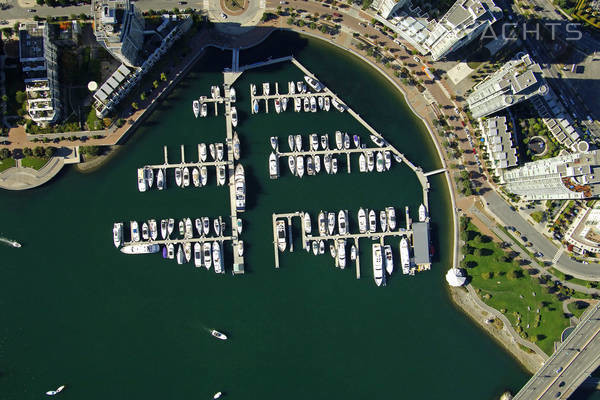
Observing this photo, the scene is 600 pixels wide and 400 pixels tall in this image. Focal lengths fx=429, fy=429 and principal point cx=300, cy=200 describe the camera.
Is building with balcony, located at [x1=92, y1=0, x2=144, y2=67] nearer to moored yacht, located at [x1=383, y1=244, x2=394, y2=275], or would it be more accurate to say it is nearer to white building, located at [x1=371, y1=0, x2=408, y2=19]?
white building, located at [x1=371, y1=0, x2=408, y2=19]

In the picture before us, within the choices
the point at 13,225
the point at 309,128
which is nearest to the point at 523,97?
the point at 309,128

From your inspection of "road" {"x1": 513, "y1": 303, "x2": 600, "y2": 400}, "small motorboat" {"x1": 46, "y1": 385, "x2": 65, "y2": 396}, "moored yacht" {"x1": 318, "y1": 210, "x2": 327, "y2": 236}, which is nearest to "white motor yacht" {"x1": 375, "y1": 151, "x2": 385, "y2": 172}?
"moored yacht" {"x1": 318, "y1": 210, "x2": 327, "y2": 236}

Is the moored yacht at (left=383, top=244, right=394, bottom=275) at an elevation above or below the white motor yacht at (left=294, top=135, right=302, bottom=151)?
below

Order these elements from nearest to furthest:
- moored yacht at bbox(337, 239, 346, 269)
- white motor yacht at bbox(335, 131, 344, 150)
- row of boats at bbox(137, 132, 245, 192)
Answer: moored yacht at bbox(337, 239, 346, 269), row of boats at bbox(137, 132, 245, 192), white motor yacht at bbox(335, 131, 344, 150)

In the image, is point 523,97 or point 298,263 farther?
point 298,263

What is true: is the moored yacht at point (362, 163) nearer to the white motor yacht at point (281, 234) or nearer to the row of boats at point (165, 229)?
the white motor yacht at point (281, 234)

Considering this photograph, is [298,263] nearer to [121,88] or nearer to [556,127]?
[121,88]

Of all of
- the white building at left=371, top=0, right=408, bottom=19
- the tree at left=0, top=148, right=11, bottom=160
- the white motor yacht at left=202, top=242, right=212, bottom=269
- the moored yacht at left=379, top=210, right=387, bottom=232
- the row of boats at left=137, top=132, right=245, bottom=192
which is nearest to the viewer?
the white building at left=371, top=0, right=408, bottom=19
